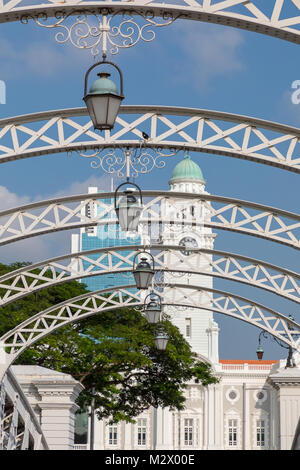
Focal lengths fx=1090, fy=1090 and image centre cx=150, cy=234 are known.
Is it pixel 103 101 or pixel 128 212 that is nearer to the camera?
pixel 103 101

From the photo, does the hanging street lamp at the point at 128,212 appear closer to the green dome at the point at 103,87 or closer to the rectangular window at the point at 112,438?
the green dome at the point at 103,87

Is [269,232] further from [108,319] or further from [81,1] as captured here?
[108,319]

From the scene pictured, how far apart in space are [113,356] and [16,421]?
62.1 ft

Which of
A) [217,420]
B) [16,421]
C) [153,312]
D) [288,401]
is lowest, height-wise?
[16,421]

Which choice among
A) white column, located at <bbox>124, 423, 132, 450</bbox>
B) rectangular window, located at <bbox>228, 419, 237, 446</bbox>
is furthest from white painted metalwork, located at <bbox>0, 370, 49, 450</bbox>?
rectangular window, located at <bbox>228, 419, 237, 446</bbox>

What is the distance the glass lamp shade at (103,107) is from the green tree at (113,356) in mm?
28380

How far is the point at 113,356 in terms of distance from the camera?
40.4 m

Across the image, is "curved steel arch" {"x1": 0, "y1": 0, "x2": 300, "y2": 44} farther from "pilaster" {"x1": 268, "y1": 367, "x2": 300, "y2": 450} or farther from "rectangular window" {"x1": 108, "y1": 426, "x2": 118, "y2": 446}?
"rectangular window" {"x1": 108, "y1": 426, "x2": 118, "y2": 446}

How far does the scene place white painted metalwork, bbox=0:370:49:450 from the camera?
2103 centimetres

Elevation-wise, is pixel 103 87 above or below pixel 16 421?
above

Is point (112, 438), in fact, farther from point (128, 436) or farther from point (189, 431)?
point (189, 431)

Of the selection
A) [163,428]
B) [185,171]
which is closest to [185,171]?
[185,171]
